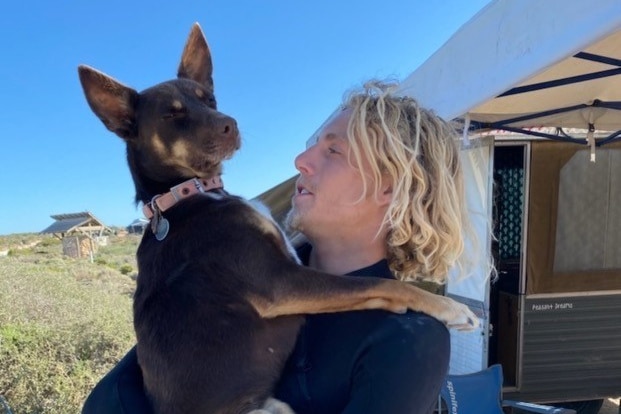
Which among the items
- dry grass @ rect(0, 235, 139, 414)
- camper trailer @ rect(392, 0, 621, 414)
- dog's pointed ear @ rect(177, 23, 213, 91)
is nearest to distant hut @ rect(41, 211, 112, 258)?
dry grass @ rect(0, 235, 139, 414)

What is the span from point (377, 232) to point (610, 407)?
5809 mm

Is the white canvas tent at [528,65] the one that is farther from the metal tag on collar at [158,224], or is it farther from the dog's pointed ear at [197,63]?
the metal tag on collar at [158,224]

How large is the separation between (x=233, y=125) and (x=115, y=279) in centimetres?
1322

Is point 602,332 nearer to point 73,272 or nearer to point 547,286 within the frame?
point 547,286

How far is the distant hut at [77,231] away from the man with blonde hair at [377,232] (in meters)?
23.2

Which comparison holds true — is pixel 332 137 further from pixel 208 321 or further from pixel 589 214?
pixel 589 214

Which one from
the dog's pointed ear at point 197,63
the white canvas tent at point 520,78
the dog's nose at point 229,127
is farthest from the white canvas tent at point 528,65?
the dog's pointed ear at point 197,63

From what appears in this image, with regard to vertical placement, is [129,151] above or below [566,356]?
above

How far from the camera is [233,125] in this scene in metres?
2.33

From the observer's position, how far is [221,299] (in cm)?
165

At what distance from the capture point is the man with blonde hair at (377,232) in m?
1.36

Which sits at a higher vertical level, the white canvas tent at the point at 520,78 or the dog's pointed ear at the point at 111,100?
the white canvas tent at the point at 520,78

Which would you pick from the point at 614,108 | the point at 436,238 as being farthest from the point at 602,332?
the point at 436,238

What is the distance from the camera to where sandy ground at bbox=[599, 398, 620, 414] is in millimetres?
5980
